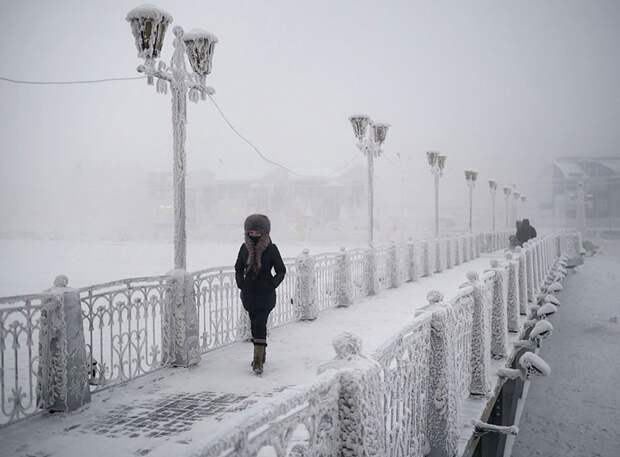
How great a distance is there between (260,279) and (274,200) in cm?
5358

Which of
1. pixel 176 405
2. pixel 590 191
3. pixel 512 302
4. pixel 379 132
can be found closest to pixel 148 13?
pixel 176 405

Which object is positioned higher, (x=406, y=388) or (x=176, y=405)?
(x=406, y=388)

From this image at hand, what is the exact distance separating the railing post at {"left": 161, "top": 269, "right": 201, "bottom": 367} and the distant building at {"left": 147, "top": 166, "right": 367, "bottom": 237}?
144ft

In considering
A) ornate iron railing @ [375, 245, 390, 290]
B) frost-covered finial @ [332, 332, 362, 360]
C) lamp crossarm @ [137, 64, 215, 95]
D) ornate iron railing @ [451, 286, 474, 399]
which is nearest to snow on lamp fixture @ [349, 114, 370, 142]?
ornate iron railing @ [375, 245, 390, 290]

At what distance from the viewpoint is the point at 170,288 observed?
7035 mm

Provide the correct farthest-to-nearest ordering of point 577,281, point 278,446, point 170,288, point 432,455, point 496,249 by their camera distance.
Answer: point 496,249 < point 577,281 < point 170,288 < point 432,455 < point 278,446

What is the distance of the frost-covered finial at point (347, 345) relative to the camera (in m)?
2.67

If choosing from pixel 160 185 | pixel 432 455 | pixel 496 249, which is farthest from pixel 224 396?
pixel 160 185

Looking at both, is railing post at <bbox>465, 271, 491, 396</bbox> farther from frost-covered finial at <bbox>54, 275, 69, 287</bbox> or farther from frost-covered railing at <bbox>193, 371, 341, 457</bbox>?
frost-covered finial at <bbox>54, 275, 69, 287</bbox>

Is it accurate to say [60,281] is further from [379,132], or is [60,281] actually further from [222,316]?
[379,132]

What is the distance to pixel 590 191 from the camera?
2581 inches

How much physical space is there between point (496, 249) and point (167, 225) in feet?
137

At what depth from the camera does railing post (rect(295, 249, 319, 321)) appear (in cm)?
1054

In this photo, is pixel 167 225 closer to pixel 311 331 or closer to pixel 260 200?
pixel 260 200
